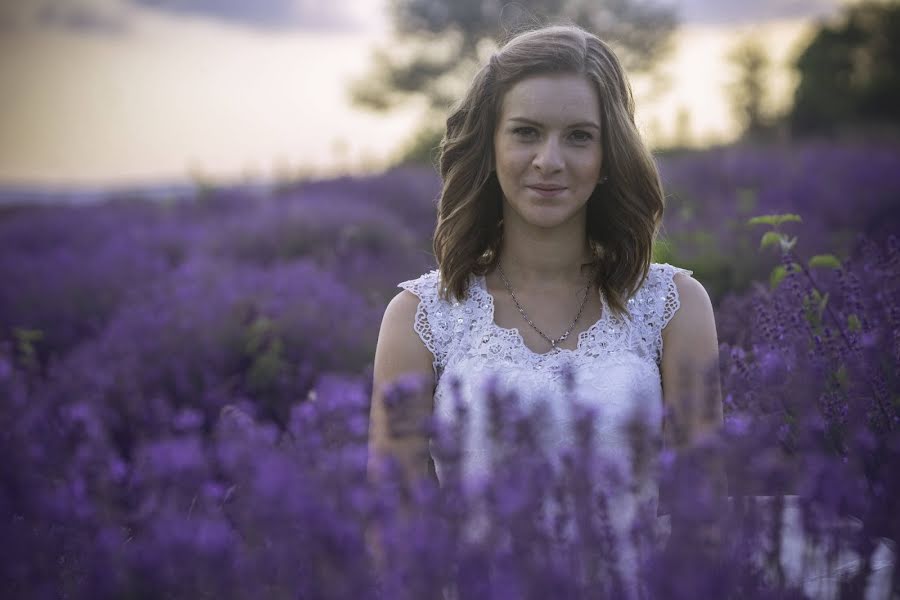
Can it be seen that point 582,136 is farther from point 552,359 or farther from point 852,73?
point 852,73

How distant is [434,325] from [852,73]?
28805 mm

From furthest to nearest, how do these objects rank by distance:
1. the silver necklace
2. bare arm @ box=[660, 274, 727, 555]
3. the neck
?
the neck
the silver necklace
bare arm @ box=[660, 274, 727, 555]

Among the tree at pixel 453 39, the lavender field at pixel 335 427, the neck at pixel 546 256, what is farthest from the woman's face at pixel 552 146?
the tree at pixel 453 39

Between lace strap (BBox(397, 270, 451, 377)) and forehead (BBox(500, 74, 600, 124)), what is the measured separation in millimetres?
549

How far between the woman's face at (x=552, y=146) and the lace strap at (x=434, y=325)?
0.37 metres

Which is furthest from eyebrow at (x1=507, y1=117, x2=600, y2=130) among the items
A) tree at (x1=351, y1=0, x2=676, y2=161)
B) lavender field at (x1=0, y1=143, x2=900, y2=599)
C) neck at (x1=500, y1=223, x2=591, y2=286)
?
tree at (x1=351, y1=0, x2=676, y2=161)

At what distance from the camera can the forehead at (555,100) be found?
224cm

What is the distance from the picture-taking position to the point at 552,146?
86.6 inches

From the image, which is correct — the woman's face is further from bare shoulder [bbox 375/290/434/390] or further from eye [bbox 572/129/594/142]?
bare shoulder [bbox 375/290/434/390]

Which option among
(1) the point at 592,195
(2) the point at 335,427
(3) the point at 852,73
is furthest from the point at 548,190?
(3) the point at 852,73

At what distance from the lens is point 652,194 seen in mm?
2477

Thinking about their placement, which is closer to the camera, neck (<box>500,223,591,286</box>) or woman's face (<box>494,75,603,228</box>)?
woman's face (<box>494,75,603,228</box>)

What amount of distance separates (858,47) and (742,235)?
27.5 m

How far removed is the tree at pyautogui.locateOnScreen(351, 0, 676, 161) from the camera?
2034 centimetres
